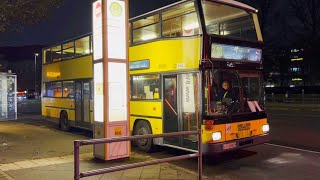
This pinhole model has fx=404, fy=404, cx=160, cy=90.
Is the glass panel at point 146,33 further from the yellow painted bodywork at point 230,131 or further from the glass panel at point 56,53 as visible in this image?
the glass panel at point 56,53

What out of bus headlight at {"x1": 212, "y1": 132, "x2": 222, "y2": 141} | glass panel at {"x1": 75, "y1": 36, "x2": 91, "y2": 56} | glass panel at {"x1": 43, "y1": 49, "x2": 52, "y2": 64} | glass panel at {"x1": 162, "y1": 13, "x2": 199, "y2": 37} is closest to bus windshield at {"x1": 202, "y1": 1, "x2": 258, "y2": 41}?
glass panel at {"x1": 162, "y1": 13, "x2": 199, "y2": 37}

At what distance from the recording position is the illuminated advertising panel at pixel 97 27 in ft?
33.1

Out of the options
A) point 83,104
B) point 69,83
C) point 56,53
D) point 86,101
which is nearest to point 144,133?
point 86,101

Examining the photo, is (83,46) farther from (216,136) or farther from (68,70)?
(216,136)

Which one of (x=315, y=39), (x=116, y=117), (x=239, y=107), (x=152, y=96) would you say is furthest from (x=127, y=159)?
(x=315, y=39)

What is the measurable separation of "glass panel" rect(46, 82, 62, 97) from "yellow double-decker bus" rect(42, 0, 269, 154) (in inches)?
268

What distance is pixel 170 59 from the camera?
36.7 ft

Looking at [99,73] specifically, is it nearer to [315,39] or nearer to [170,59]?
[170,59]

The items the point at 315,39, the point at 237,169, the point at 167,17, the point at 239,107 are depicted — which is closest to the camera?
the point at 237,169

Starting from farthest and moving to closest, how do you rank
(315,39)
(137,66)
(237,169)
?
(315,39)
(137,66)
(237,169)

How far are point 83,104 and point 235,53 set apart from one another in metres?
7.87

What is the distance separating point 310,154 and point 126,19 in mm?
6493

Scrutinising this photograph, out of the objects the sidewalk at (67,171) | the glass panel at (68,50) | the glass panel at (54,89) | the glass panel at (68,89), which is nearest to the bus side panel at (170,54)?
the sidewalk at (67,171)

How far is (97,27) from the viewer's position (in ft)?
33.7
